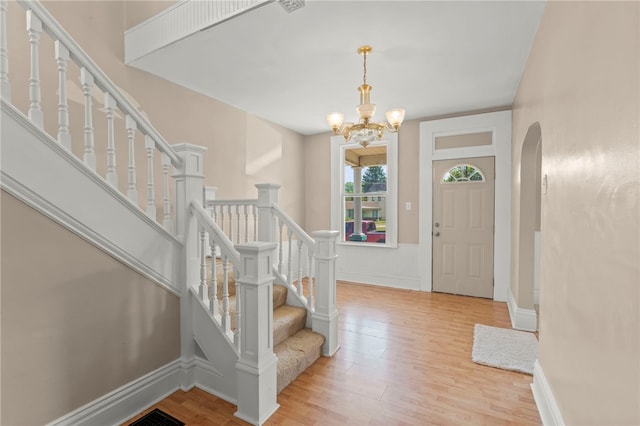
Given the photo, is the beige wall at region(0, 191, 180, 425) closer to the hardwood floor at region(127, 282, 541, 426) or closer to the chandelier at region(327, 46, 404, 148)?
the hardwood floor at region(127, 282, 541, 426)

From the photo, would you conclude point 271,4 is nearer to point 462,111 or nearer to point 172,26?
point 172,26

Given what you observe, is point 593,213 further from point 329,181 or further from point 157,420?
point 329,181

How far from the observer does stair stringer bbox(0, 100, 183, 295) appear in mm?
1477

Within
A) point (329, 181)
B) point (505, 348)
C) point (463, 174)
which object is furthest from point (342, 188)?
point (505, 348)

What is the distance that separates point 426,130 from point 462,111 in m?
0.54

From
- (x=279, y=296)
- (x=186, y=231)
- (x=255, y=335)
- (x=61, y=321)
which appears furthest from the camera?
(x=279, y=296)

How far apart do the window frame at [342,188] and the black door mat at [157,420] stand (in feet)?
12.0

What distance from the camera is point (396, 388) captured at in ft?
7.26

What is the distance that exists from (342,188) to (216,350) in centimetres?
379

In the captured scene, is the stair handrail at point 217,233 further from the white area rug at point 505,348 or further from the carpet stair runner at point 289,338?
the white area rug at point 505,348

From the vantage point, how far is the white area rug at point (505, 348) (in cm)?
252

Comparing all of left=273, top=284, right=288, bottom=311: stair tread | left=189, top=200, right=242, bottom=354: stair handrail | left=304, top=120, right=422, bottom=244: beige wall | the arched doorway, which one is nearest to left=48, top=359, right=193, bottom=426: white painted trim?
left=189, top=200, right=242, bottom=354: stair handrail

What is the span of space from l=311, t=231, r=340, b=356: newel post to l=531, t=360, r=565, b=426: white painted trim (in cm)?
151

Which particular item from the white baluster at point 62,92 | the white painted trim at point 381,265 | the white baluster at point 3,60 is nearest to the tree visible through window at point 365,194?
the white painted trim at point 381,265
